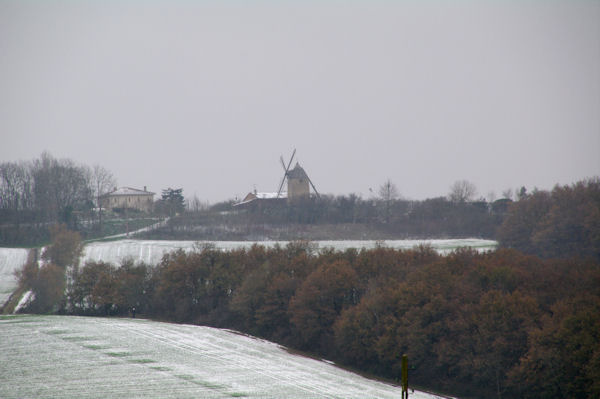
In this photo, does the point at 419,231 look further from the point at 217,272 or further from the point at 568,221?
the point at 217,272

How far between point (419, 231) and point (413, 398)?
76434 millimetres

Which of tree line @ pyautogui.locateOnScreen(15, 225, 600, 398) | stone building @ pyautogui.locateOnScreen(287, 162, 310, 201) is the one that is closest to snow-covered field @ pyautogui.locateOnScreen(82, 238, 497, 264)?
tree line @ pyautogui.locateOnScreen(15, 225, 600, 398)

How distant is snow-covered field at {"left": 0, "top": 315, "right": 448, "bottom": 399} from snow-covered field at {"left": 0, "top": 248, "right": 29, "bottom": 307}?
2127 centimetres

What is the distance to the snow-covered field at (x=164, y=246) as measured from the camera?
3455 inches

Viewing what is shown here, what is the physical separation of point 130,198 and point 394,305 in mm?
105602

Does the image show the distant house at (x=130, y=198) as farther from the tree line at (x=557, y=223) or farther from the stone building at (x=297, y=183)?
the tree line at (x=557, y=223)

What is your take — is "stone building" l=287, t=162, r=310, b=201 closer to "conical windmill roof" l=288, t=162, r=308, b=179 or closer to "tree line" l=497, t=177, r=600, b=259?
"conical windmill roof" l=288, t=162, r=308, b=179

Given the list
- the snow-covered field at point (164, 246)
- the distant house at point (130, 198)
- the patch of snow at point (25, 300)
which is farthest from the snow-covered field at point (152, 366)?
the distant house at point (130, 198)

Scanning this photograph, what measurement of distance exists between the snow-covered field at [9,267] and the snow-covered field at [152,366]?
2127cm

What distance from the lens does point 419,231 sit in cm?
11231

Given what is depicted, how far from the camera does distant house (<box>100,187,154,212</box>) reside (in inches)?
5615

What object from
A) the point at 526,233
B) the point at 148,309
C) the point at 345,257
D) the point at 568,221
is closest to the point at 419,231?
the point at 526,233

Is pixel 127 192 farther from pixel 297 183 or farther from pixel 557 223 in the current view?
pixel 557 223

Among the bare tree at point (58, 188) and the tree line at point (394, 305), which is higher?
the bare tree at point (58, 188)
